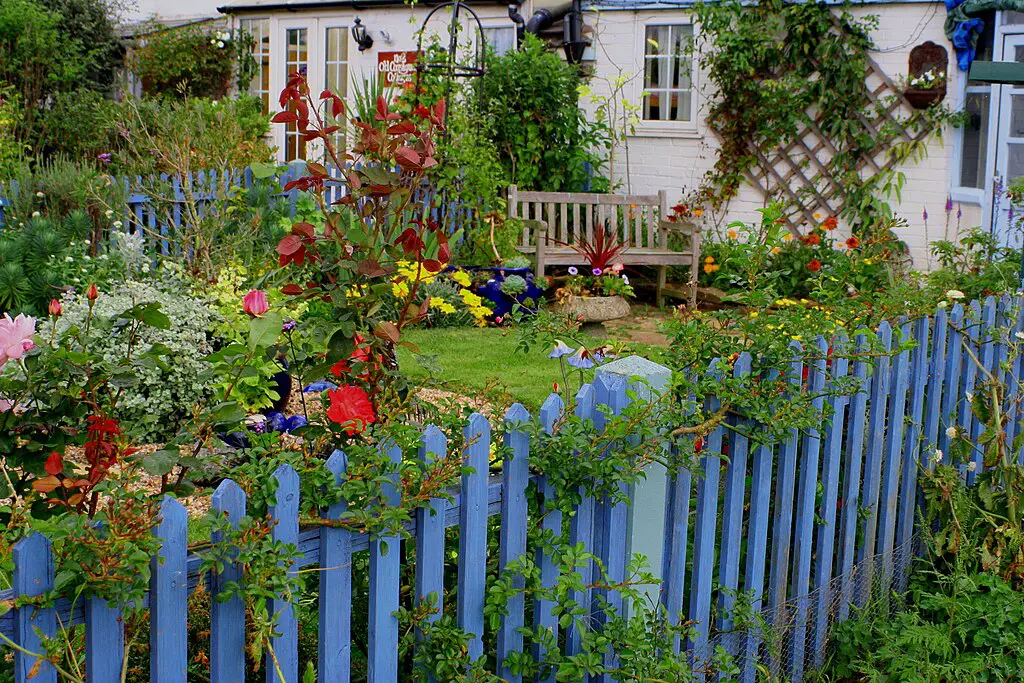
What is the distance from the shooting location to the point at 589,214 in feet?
30.8

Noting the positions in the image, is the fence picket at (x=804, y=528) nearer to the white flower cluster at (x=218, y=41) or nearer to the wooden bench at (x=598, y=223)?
the wooden bench at (x=598, y=223)

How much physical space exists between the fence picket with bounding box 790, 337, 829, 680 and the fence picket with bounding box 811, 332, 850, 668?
5cm

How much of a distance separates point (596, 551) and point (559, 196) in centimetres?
703

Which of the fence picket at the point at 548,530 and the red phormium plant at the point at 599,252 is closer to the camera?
the fence picket at the point at 548,530

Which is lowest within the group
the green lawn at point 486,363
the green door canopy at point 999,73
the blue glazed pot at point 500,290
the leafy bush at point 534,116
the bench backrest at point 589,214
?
the green lawn at point 486,363

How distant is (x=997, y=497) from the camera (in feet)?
11.3

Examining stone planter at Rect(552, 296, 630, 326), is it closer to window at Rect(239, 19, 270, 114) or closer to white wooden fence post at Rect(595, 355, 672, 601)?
white wooden fence post at Rect(595, 355, 672, 601)

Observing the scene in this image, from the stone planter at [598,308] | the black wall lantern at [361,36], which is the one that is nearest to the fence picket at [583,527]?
the stone planter at [598,308]

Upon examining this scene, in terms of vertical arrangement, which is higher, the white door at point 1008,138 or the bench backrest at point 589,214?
the white door at point 1008,138

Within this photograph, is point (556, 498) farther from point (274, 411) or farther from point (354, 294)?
point (274, 411)

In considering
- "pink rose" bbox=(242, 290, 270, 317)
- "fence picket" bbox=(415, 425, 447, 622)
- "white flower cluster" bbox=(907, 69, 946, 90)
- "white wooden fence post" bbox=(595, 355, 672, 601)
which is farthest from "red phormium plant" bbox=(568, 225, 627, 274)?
→ "fence picket" bbox=(415, 425, 447, 622)

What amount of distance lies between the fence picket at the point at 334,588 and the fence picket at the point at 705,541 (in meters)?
1.03

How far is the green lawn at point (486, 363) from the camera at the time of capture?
5.76 m

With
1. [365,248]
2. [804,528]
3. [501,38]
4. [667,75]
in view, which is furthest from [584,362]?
[501,38]
